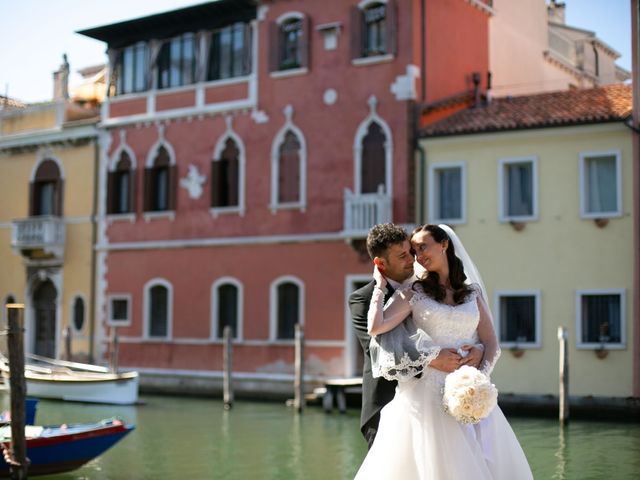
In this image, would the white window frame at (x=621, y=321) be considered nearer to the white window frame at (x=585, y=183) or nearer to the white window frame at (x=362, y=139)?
the white window frame at (x=585, y=183)

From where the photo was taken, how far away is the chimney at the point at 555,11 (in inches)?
1102

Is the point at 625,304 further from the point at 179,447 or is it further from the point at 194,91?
the point at 194,91

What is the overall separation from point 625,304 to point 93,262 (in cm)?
1250

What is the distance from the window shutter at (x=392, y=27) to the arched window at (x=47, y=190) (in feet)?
30.9

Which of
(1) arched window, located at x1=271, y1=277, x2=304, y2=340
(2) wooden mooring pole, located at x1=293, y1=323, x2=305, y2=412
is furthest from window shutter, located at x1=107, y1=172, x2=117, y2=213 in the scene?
(2) wooden mooring pole, located at x1=293, y1=323, x2=305, y2=412

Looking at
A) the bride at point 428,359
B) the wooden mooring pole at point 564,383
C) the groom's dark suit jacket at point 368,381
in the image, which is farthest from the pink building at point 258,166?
the bride at point 428,359

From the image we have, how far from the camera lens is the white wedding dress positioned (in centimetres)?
500

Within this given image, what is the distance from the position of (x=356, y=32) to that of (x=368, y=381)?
51.9ft

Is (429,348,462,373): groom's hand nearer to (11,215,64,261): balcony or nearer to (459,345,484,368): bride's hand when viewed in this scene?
(459,345,484,368): bride's hand

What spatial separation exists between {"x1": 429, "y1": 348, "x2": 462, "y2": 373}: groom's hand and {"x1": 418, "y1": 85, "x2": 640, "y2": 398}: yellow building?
1297 cm

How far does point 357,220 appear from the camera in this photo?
19578mm

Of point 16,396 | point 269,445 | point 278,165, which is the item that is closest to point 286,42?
point 278,165

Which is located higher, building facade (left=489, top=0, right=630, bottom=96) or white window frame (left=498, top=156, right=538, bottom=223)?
building facade (left=489, top=0, right=630, bottom=96)

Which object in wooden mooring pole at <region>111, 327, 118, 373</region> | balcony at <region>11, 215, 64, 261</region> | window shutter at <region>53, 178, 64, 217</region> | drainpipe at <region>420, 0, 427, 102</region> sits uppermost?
drainpipe at <region>420, 0, 427, 102</region>
